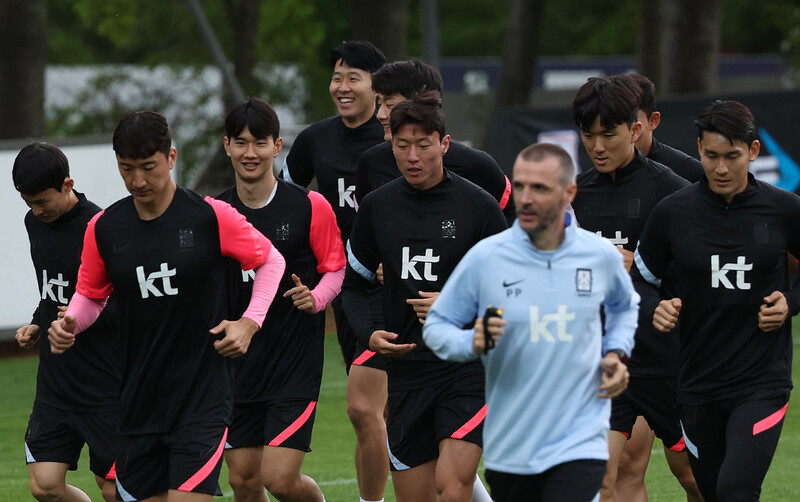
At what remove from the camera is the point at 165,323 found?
639cm

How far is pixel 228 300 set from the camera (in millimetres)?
6664

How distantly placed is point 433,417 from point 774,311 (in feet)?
5.66

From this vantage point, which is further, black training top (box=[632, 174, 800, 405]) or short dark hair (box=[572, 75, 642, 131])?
short dark hair (box=[572, 75, 642, 131])

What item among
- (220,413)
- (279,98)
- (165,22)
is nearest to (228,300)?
(220,413)

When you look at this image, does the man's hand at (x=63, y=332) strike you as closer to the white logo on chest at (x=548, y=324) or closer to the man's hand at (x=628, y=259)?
the white logo on chest at (x=548, y=324)

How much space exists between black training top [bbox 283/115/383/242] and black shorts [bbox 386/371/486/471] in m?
1.97

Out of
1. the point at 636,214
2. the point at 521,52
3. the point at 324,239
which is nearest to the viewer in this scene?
the point at 636,214

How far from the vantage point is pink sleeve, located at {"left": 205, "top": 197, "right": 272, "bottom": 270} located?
256 inches

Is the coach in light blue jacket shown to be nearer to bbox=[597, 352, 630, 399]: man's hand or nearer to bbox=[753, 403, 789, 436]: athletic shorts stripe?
bbox=[597, 352, 630, 399]: man's hand

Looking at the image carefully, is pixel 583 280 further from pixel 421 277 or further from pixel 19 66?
pixel 19 66

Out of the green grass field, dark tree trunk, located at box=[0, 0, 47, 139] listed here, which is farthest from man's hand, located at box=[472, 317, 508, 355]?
dark tree trunk, located at box=[0, 0, 47, 139]

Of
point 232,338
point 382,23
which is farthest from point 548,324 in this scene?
point 382,23

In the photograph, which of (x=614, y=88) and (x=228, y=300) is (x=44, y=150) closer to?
(x=228, y=300)

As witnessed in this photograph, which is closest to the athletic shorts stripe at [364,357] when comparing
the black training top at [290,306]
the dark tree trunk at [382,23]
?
the black training top at [290,306]
